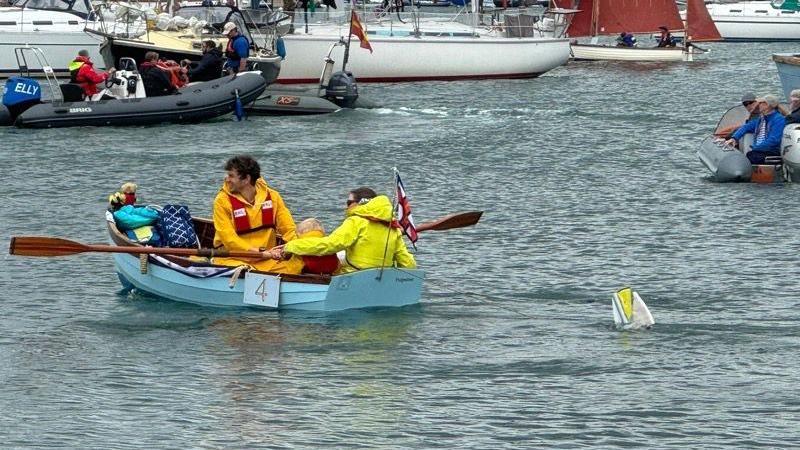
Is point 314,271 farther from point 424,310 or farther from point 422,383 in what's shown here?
point 422,383

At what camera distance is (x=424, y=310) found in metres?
17.4

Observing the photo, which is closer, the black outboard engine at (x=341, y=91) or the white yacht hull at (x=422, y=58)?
the black outboard engine at (x=341, y=91)

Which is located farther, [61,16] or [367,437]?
[61,16]

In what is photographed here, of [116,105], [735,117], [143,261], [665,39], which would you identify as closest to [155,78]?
[116,105]

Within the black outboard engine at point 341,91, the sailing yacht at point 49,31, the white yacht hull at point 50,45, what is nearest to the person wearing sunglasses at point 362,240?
the black outboard engine at point 341,91

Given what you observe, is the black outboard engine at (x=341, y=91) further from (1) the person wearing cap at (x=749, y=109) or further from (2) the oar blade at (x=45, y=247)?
(2) the oar blade at (x=45, y=247)

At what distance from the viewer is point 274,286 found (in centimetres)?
1677

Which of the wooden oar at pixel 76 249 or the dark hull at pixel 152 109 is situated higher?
the wooden oar at pixel 76 249

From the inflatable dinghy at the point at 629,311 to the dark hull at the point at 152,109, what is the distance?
58.7 ft

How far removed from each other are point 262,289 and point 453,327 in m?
2.01

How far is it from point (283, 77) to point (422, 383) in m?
30.1

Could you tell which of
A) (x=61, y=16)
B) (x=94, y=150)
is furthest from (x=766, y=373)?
(x=61, y=16)

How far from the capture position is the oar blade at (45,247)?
1720 centimetres

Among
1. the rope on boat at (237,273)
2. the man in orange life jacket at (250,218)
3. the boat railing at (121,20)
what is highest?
the boat railing at (121,20)
